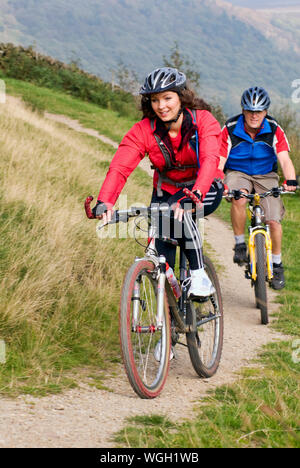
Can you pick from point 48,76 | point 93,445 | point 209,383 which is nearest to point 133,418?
point 93,445

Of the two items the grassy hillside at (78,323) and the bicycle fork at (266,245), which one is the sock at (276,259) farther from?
the grassy hillside at (78,323)

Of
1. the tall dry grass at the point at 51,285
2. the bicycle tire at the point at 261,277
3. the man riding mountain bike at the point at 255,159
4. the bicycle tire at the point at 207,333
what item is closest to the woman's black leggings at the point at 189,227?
the bicycle tire at the point at 207,333

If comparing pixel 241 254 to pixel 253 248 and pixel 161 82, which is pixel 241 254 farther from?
pixel 161 82

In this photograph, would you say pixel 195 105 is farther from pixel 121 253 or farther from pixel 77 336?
pixel 121 253

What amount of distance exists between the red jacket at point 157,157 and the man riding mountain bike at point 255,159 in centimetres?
208

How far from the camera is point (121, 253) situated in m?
6.76

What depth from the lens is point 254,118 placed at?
20.0ft

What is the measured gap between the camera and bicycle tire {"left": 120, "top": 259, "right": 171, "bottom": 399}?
3.52m

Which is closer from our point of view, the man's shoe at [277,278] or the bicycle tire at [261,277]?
the bicycle tire at [261,277]

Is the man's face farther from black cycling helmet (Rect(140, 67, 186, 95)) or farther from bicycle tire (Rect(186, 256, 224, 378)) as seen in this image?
black cycling helmet (Rect(140, 67, 186, 95))

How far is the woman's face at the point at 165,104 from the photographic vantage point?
400 centimetres

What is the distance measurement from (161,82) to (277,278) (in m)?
3.18

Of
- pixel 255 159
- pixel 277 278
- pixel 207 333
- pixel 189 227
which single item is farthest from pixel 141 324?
pixel 255 159

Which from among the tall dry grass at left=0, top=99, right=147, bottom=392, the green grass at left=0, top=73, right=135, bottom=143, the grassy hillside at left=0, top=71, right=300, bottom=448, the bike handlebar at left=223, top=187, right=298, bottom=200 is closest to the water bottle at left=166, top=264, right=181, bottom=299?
the grassy hillside at left=0, top=71, right=300, bottom=448
